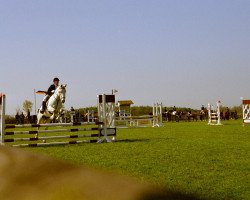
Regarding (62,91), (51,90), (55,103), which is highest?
(51,90)

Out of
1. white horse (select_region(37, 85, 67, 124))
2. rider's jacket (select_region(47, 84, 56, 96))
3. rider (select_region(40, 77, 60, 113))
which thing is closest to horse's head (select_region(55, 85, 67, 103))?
white horse (select_region(37, 85, 67, 124))

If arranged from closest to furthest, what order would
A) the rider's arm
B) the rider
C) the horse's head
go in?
the horse's head
the rider
the rider's arm

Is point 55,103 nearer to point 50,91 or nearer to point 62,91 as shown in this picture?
point 62,91

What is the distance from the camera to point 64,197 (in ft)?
1.31

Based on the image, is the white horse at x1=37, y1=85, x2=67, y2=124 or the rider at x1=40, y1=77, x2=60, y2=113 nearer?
the white horse at x1=37, y1=85, x2=67, y2=124

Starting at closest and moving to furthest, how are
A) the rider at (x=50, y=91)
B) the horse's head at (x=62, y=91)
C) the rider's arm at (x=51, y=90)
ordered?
the horse's head at (x=62, y=91) < the rider at (x=50, y=91) < the rider's arm at (x=51, y=90)

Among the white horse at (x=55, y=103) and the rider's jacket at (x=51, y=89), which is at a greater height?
the rider's jacket at (x=51, y=89)

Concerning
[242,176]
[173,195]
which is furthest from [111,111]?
[173,195]

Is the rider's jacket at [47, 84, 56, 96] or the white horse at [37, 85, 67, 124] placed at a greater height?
the rider's jacket at [47, 84, 56, 96]

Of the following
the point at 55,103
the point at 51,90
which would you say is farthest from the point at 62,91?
the point at 51,90

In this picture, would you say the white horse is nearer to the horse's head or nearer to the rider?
the horse's head

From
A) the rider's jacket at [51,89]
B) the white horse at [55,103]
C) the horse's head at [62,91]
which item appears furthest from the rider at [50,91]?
the horse's head at [62,91]

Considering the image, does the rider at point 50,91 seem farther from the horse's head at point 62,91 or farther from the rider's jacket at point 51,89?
the horse's head at point 62,91

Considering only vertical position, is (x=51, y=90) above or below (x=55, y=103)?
above
